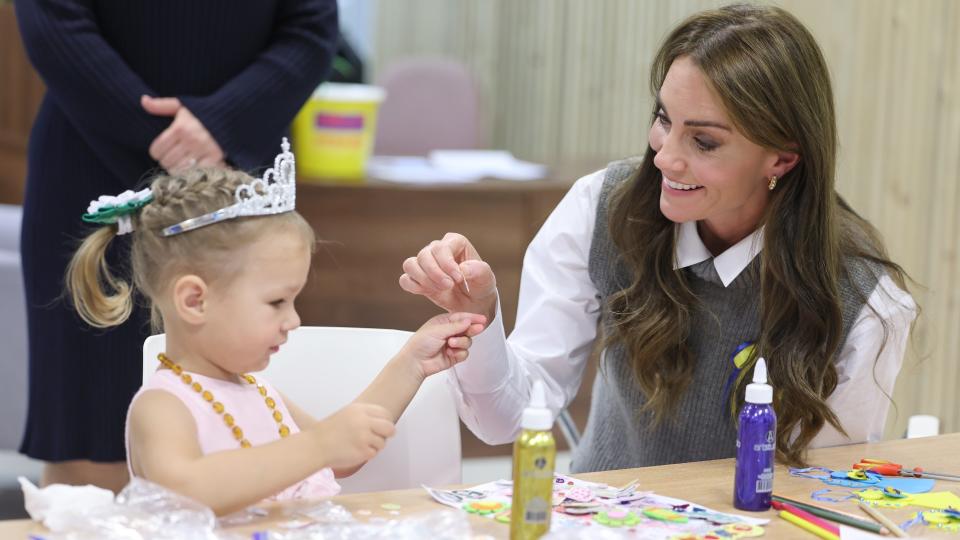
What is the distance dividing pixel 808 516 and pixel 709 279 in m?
0.60

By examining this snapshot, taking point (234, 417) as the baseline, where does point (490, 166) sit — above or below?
above

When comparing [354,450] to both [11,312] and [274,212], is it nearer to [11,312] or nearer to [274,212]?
[274,212]

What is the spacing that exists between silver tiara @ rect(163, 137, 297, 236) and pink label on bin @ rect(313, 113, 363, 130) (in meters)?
2.10

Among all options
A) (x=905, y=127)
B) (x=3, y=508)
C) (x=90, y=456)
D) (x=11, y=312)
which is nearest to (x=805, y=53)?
(x=90, y=456)

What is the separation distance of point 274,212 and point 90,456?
1139mm

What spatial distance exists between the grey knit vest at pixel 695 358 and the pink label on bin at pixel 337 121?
1595 mm

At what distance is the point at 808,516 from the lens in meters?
1.58

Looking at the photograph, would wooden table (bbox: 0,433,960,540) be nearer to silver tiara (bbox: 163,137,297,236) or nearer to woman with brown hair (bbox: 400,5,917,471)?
woman with brown hair (bbox: 400,5,917,471)

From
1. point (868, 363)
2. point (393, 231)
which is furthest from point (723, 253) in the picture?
point (393, 231)

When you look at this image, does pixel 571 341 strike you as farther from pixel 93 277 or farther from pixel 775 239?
pixel 93 277

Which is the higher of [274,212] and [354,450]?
[274,212]

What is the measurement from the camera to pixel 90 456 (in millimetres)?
2486

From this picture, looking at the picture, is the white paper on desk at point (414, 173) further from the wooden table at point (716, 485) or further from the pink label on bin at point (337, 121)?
the wooden table at point (716, 485)

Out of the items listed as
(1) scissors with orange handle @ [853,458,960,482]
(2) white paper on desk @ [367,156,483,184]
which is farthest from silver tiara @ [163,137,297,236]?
(2) white paper on desk @ [367,156,483,184]
